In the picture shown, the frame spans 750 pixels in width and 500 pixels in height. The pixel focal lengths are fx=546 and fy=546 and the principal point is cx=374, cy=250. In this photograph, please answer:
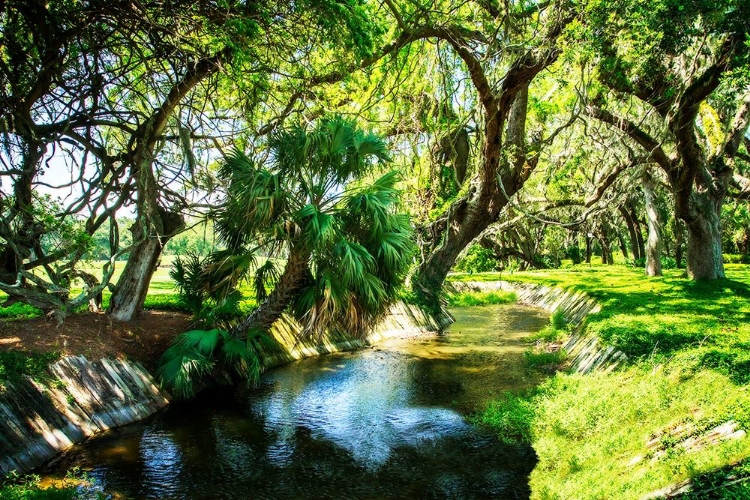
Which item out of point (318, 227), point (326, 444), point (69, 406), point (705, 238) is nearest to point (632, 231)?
point (705, 238)

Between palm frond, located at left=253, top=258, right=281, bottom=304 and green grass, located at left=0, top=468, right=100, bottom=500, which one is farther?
palm frond, located at left=253, top=258, right=281, bottom=304

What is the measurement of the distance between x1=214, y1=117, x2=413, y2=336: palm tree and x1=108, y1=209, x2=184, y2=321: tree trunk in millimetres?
1586

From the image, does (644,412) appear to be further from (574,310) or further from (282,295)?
(574,310)

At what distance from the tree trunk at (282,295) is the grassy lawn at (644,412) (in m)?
3.85

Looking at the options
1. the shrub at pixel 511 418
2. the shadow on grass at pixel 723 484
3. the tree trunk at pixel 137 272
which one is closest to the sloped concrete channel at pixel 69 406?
the tree trunk at pixel 137 272

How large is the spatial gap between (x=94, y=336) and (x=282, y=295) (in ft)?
9.90

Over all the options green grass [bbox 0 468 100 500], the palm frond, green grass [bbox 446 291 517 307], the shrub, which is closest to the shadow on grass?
the shrub

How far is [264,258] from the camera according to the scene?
32.6ft

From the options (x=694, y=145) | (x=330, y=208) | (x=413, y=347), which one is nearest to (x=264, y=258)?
(x=330, y=208)

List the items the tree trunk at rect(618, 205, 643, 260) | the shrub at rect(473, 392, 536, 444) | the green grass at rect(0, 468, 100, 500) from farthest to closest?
the tree trunk at rect(618, 205, 643, 260), the shrub at rect(473, 392, 536, 444), the green grass at rect(0, 468, 100, 500)

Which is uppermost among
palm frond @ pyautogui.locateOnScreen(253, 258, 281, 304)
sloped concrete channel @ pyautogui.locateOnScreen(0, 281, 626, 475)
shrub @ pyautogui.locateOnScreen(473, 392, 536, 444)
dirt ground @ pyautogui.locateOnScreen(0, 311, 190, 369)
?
palm frond @ pyautogui.locateOnScreen(253, 258, 281, 304)

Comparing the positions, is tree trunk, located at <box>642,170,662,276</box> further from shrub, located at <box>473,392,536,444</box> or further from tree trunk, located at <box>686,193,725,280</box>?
shrub, located at <box>473,392,536,444</box>

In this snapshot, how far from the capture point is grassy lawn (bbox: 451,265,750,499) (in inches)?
166

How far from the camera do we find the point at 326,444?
7066 mm
